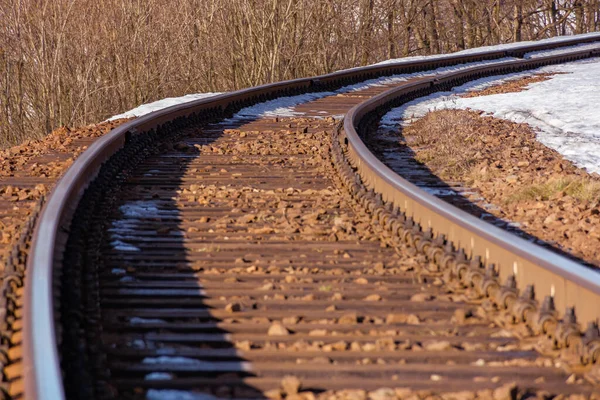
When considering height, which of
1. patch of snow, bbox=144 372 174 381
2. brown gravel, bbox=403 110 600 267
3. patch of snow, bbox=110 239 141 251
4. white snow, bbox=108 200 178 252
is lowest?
brown gravel, bbox=403 110 600 267

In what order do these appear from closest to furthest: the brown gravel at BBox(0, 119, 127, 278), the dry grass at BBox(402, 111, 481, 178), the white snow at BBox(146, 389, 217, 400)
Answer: the white snow at BBox(146, 389, 217, 400) → the brown gravel at BBox(0, 119, 127, 278) → the dry grass at BBox(402, 111, 481, 178)

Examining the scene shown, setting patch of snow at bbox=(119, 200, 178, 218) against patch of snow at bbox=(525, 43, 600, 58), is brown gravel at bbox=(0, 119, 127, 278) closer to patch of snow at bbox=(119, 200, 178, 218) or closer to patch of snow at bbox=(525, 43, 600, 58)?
patch of snow at bbox=(119, 200, 178, 218)

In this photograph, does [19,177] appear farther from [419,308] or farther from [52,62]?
[52,62]

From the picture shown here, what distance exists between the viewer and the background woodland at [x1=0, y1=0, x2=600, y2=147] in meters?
17.6

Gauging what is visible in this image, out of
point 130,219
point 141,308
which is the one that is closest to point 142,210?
point 130,219

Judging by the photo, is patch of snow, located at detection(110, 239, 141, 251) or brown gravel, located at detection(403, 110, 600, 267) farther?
brown gravel, located at detection(403, 110, 600, 267)

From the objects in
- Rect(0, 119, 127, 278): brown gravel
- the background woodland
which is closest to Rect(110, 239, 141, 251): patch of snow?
Rect(0, 119, 127, 278): brown gravel

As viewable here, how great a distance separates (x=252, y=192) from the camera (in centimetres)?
720

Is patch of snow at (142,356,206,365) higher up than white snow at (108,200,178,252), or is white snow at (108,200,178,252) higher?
white snow at (108,200,178,252)

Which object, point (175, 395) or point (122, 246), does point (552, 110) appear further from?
point (175, 395)

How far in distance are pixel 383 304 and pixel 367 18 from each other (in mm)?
25750

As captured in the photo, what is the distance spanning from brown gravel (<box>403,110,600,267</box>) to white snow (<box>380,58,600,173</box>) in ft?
0.98

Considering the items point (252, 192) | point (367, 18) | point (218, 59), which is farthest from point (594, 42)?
point (252, 192)

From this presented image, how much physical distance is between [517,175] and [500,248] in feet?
12.8
